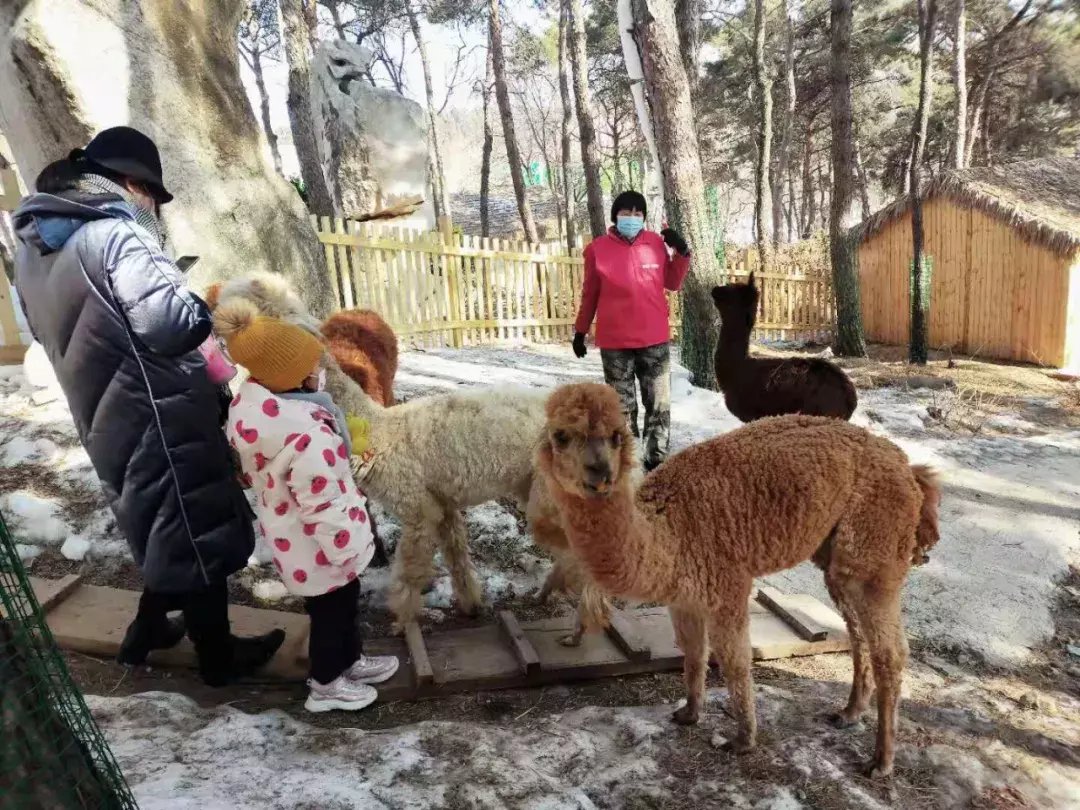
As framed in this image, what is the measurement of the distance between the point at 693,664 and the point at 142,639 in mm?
2473

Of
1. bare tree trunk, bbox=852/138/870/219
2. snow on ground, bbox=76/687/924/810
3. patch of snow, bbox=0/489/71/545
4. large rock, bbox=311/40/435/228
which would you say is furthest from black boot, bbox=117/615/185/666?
bare tree trunk, bbox=852/138/870/219

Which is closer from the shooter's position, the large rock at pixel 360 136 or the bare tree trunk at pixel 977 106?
the large rock at pixel 360 136

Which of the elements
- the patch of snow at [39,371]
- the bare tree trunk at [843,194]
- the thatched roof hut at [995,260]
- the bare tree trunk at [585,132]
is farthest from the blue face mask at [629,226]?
the thatched roof hut at [995,260]

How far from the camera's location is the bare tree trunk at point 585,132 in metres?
15.4

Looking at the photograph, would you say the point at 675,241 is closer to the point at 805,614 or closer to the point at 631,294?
the point at 631,294

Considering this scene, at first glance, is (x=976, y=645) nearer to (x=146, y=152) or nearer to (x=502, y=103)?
(x=146, y=152)

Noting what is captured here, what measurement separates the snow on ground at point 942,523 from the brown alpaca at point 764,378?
1.17m

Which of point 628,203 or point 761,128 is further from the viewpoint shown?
point 761,128

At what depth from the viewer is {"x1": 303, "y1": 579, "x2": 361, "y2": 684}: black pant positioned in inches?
111

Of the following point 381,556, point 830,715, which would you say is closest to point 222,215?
point 381,556

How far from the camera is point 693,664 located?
2.81 meters

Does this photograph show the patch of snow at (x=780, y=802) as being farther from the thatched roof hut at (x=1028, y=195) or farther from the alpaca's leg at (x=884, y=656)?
the thatched roof hut at (x=1028, y=195)

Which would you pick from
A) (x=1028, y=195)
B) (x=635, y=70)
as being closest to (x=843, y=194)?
(x=1028, y=195)

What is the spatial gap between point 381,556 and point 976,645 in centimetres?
360
